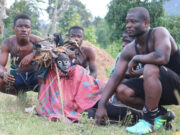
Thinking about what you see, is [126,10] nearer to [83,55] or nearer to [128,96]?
[83,55]

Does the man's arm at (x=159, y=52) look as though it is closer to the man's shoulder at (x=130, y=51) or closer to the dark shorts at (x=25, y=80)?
the man's shoulder at (x=130, y=51)

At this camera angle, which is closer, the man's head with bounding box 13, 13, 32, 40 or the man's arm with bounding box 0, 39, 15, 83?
the man's arm with bounding box 0, 39, 15, 83

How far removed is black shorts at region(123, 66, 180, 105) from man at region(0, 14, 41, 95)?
1717 mm

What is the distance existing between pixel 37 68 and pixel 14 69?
551 mm

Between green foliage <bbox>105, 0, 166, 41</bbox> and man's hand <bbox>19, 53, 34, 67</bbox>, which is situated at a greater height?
green foliage <bbox>105, 0, 166, 41</bbox>

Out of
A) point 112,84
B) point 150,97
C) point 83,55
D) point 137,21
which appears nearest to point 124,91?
point 112,84

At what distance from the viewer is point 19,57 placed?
4574 millimetres

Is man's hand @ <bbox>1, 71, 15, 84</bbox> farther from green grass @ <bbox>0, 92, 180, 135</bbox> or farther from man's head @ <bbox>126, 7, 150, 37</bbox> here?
man's head @ <bbox>126, 7, 150, 37</bbox>

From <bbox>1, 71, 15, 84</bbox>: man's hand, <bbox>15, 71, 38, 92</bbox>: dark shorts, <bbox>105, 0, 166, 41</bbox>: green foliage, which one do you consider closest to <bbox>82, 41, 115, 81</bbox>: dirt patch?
<bbox>105, 0, 166, 41</bbox>: green foliage

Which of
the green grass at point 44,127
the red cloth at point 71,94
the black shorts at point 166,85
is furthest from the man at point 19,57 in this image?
the black shorts at point 166,85

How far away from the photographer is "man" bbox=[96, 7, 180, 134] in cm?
297

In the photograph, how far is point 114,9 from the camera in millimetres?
14461

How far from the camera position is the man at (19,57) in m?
4.39

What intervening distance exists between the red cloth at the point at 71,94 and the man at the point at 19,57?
2.00ft
